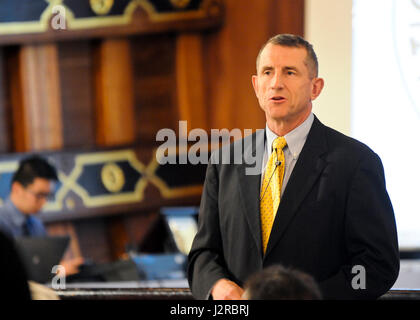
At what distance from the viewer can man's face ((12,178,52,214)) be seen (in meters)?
3.69

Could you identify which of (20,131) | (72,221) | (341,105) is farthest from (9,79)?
(341,105)

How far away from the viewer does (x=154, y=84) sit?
4.68m

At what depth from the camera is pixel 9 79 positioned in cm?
433

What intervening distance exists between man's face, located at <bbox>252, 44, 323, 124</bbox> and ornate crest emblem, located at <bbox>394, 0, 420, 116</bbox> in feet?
4.51

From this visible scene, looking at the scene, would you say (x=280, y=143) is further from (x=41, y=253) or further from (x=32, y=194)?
(x=32, y=194)

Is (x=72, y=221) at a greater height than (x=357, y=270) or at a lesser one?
lesser

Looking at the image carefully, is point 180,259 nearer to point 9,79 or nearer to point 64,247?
point 64,247

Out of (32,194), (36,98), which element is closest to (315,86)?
(32,194)

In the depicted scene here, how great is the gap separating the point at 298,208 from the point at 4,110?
298 centimetres

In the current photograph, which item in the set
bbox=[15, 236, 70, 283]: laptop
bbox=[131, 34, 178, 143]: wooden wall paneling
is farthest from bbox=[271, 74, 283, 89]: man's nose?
bbox=[131, 34, 178, 143]: wooden wall paneling

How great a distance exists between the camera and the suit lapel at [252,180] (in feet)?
5.57

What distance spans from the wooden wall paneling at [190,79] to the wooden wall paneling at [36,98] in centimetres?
74

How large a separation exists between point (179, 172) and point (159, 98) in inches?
18.2
